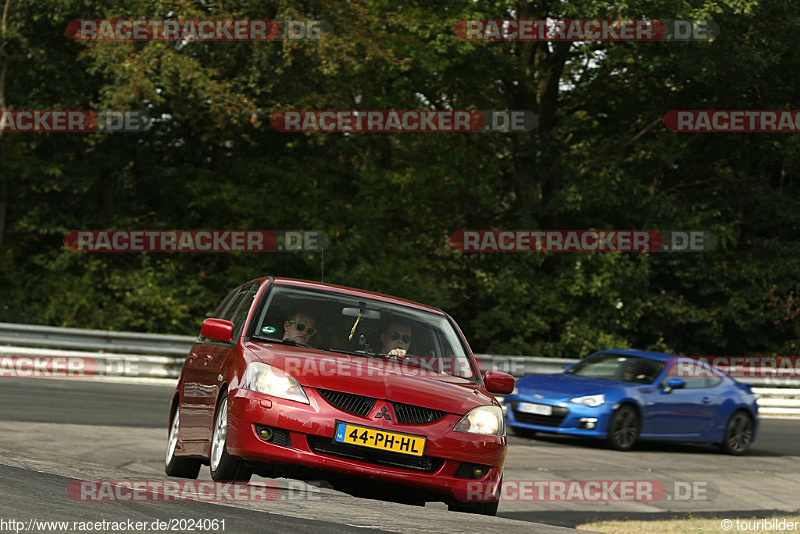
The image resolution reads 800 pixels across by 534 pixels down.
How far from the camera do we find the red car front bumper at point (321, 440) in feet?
26.4

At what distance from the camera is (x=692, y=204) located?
3275cm

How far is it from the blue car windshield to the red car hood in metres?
10.00

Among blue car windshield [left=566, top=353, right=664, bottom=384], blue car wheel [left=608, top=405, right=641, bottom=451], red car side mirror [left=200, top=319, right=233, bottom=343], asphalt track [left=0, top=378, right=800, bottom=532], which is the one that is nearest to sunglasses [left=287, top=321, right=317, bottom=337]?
red car side mirror [left=200, top=319, right=233, bottom=343]

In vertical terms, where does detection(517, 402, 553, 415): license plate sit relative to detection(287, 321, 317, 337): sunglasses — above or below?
below

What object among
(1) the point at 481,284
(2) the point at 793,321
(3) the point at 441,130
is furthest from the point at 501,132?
(2) the point at 793,321

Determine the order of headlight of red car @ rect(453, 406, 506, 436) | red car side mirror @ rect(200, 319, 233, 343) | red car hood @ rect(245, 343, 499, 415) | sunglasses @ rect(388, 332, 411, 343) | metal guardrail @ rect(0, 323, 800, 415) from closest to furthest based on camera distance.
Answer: red car hood @ rect(245, 343, 499, 415), headlight of red car @ rect(453, 406, 506, 436), red car side mirror @ rect(200, 319, 233, 343), sunglasses @ rect(388, 332, 411, 343), metal guardrail @ rect(0, 323, 800, 415)

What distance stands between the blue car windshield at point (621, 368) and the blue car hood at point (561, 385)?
0.35 metres

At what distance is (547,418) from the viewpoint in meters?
17.4

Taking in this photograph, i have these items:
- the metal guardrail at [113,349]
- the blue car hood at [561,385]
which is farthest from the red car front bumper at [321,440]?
the metal guardrail at [113,349]

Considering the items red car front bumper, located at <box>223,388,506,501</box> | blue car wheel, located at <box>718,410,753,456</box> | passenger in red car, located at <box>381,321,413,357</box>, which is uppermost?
passenger in red car, located at <box>381,321,413,357</box>

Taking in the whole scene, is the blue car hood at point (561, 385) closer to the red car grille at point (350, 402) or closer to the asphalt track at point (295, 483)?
the asphalt track at point (295, 483)

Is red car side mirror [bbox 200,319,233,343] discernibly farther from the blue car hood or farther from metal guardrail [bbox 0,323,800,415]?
metal guardrail [bbox 0,323,800,415]

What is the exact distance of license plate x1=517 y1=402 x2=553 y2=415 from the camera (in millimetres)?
17359

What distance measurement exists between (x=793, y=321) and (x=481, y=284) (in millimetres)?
8335
